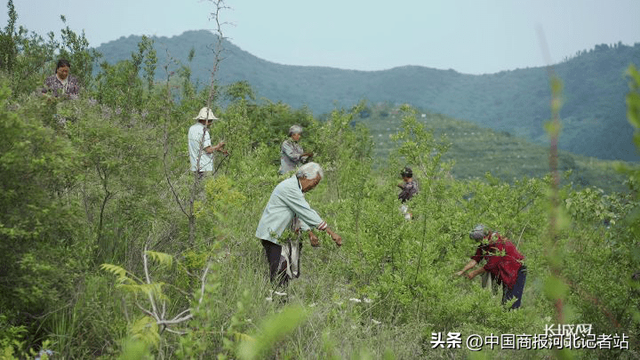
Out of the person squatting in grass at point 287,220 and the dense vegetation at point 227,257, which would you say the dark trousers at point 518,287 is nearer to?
the dense vegetation at point 227,257

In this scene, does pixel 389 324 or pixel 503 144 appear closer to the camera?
pixel 389 324

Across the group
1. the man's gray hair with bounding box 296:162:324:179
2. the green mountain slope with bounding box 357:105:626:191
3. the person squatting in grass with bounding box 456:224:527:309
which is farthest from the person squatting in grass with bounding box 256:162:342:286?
the green mountain slope with bounding box 357:105:626:191

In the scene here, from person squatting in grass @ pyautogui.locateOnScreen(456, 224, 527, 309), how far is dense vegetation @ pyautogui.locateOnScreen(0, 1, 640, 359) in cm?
24

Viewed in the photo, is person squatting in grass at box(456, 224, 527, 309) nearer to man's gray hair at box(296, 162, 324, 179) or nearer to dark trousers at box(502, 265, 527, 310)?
dark trousers at box(502, 265, 527, 310)

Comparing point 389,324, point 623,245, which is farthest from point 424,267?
point 623,245

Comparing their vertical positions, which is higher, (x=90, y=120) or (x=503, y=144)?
(x=90, y=120)

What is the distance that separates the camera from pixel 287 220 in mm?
5262

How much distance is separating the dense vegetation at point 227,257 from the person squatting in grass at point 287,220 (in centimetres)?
21

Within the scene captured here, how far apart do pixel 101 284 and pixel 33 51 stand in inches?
285

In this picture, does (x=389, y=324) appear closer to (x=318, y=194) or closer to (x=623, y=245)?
(x=623, y=245)

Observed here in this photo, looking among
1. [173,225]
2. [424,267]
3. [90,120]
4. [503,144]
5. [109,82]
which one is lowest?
[503,144]

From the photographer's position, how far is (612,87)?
194 m

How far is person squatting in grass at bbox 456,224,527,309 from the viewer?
600 cm

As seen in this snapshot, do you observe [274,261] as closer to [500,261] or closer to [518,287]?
[500,261]
